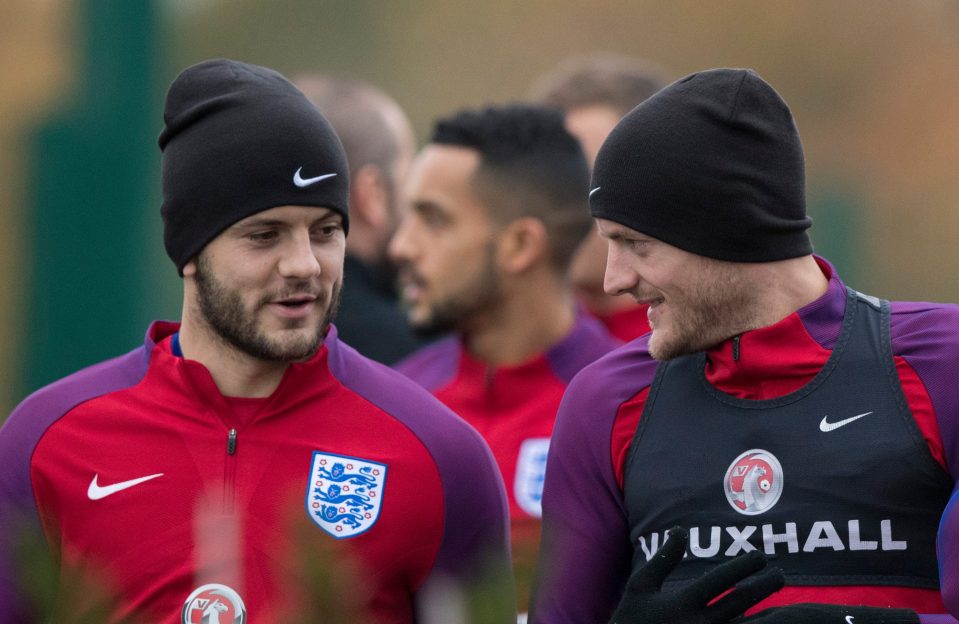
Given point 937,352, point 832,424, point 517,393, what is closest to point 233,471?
point 832,424

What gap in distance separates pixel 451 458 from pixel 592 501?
383mm

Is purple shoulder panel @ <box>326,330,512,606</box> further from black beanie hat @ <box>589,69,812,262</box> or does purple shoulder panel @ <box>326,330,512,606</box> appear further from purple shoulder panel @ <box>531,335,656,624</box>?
black beanie hat @ <box>589,69,812,262</box>

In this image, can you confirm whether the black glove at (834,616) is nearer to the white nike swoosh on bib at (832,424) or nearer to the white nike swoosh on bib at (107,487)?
the white nike swoosh on bib at (832,424)

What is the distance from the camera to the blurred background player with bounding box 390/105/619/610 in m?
5.75

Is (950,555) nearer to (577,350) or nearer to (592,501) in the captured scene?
(592,501)

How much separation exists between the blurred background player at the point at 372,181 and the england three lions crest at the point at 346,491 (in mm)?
2353

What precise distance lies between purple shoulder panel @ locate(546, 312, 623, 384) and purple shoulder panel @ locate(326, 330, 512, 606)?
177 cm

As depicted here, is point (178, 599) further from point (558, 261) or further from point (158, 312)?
point (158, 312)

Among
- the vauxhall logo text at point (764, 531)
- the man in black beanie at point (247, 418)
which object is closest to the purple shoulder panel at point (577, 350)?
the man in black beanie at point (247, 418)

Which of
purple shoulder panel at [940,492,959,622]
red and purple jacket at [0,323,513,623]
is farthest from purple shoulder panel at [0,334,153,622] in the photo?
purple shoulder panel at [940,492,959,622]

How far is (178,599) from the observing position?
3.58m

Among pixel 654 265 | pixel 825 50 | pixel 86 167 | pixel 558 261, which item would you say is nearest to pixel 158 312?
pixel 86 167

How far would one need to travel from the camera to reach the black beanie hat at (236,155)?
3.85 meters

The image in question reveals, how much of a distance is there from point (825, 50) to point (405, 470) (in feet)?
67.6
